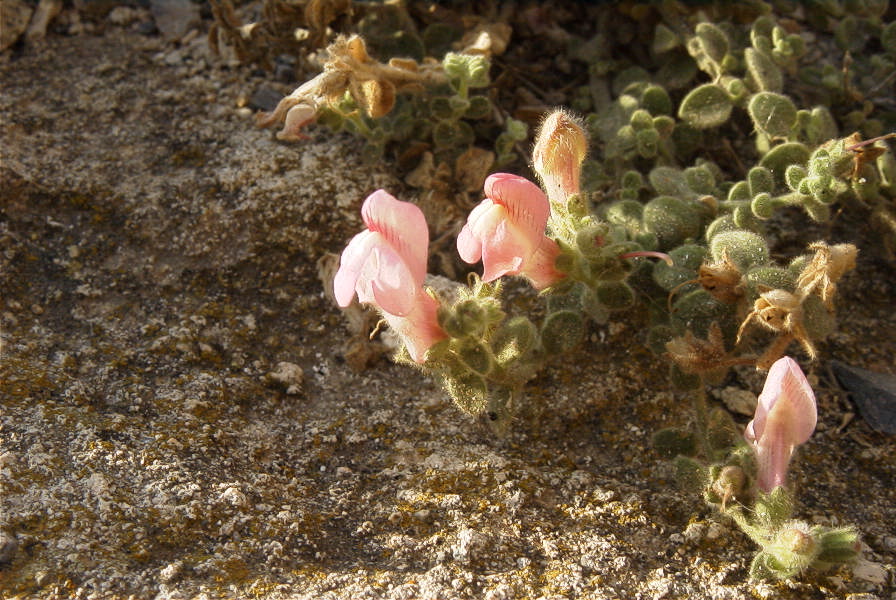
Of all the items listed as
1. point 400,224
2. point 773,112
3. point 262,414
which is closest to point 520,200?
point 400,224

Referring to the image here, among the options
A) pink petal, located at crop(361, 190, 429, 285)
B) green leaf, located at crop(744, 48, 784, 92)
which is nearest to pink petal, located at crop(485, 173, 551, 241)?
pink petal, located at crop(361, 190, 429, 285)

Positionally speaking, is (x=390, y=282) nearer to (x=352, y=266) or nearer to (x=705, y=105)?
(x=352, y=266)

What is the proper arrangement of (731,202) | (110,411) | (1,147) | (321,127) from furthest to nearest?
(321,127), (1,147), (731,202), (110,411)

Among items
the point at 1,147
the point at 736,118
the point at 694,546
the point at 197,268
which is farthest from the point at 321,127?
the point at 694,546

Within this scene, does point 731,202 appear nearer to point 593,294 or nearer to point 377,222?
point 593,294

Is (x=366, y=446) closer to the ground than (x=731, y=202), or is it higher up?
closer to the ground

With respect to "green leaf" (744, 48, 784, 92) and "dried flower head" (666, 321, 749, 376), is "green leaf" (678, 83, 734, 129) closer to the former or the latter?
"green leaf" (744, 48, 784, 92)
